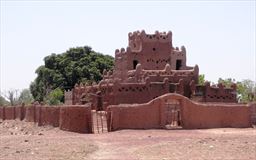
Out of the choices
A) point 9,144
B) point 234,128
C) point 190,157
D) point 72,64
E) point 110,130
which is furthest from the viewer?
point 72,64

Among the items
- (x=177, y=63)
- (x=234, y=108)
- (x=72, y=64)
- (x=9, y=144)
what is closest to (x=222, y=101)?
(x=234, y=108)

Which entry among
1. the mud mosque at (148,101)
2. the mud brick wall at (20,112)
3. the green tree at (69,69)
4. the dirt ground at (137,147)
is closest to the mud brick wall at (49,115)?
the mud mosque at (148,101)

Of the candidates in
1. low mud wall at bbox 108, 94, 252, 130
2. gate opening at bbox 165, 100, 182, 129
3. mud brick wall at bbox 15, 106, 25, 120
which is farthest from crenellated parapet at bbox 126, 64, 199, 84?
mud brick wall at bbox 15, 106, 25, 120

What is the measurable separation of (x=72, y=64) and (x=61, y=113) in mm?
38576

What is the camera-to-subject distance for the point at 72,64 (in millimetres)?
73812

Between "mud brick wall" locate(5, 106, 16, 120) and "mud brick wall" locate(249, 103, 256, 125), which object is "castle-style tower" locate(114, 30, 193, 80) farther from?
"mud brick wall" locate(5, 106, 16, 120)

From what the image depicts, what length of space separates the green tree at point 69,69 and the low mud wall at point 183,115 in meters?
34.8

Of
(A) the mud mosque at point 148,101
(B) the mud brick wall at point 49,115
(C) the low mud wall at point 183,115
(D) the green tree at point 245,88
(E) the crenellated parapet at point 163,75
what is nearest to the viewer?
(C) the low mud wall at point 183,115

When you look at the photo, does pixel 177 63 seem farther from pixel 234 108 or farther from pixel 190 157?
pixel 190 157

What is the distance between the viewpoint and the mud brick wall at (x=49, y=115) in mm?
37219

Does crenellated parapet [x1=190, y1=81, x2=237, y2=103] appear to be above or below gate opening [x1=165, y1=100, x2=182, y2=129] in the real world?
above

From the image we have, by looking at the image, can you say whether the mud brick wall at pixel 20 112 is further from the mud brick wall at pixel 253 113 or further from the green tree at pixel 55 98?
the mud brick wall at pixel 253 113

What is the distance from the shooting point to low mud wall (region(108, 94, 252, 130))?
115ft

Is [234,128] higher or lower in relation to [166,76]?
lower
